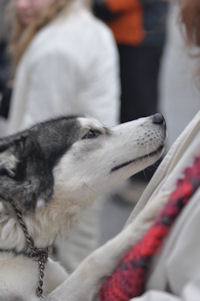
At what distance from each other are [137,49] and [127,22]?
0.88ft

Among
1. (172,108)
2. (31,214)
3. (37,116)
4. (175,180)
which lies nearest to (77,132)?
(31,214)

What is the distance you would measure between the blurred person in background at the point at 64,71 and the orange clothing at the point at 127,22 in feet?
3.64

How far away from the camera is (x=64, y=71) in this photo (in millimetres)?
3434

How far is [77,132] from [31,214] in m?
0.41

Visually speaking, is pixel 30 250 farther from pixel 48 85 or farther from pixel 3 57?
pixel 3 57

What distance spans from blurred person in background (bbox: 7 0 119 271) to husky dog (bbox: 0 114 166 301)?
1133 millimetres

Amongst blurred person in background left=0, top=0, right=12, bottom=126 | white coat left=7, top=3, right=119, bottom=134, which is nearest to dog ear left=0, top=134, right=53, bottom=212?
white coat left=7, top=3, right=119, bottom=134

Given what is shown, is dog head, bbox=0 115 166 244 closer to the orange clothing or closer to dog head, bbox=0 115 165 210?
dog head, bbox=0 115 165 210

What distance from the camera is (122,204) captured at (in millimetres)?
5184

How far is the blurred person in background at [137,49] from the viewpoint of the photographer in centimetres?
497

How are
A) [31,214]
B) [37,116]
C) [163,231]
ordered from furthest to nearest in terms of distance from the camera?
[37,116] < [31,214] < [163,231]

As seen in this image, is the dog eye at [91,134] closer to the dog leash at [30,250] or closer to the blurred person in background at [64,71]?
the dog leash at [30,250]

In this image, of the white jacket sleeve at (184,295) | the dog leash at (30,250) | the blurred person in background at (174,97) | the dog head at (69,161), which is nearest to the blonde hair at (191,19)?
the dog head at (69,161)

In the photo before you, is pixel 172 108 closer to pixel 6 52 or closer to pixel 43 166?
pixel 6 52
